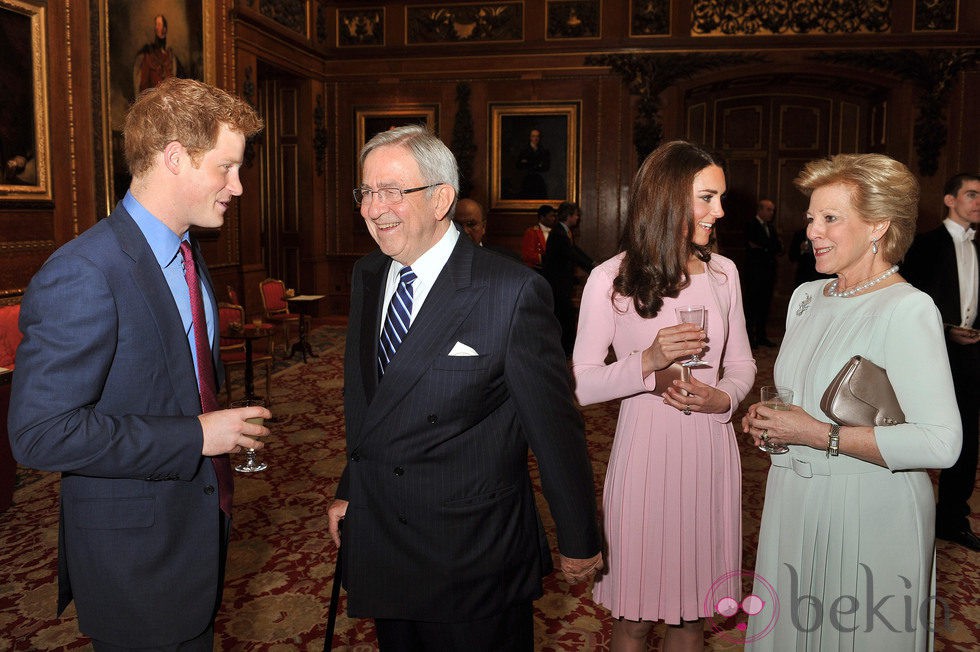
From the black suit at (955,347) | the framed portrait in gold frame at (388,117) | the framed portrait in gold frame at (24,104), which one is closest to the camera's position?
the black suit at (955,347)

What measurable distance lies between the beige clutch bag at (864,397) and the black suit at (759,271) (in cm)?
916

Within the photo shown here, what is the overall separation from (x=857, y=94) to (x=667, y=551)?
1199 centimetres

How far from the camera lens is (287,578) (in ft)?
12.3

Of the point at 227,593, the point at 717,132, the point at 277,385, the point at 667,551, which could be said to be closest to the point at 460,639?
the point at 667,551

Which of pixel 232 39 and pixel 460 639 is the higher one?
pixel 232 39

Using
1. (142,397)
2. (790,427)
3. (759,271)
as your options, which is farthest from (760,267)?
(142,397)

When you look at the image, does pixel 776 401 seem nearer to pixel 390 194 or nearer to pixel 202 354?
pixel 390 194

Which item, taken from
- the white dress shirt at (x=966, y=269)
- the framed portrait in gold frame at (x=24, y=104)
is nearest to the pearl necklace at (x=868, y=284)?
the white dress shirt at (x=966, y=269)

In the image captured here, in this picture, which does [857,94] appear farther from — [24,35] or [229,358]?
[24,35]

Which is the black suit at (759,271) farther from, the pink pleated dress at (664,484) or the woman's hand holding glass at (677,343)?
the woman's hand holding glass at (677,343)

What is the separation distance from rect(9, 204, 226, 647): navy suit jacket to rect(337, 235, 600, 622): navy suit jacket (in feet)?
1.35

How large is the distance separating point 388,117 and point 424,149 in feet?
36.0

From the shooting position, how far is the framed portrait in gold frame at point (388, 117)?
12.1 meters

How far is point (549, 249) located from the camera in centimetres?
853
